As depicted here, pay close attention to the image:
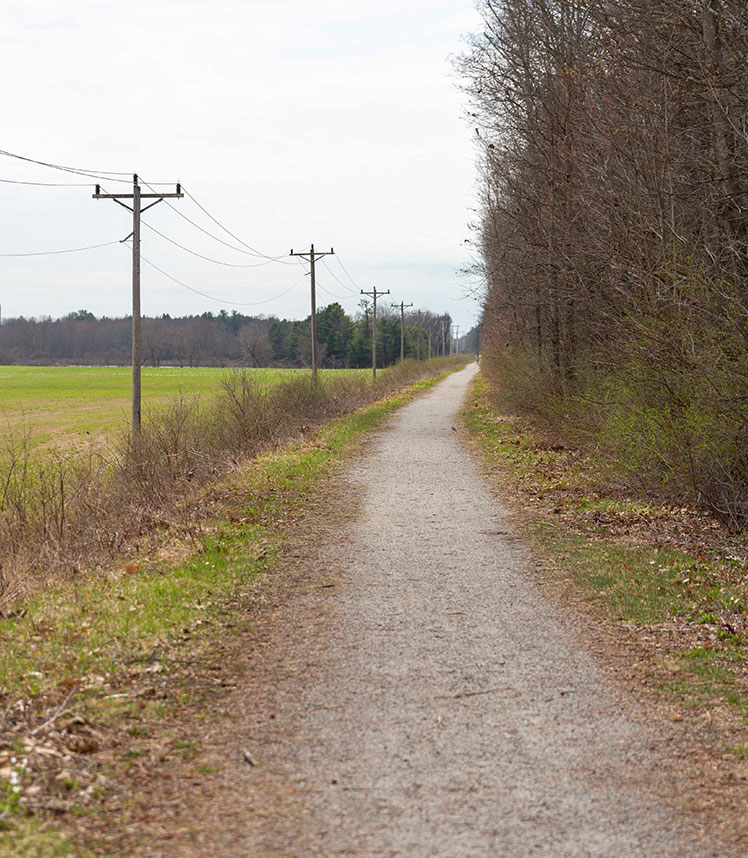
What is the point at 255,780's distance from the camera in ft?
14.2

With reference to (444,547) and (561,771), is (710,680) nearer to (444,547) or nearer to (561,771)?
(561,771)

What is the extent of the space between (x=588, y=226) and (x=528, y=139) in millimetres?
6125

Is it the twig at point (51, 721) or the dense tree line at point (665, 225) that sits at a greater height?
the dense tree line at point (665, 225)

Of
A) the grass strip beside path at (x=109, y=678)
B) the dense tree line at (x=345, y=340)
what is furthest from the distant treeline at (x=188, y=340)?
the grass strip beside path at (x=109, y=678)

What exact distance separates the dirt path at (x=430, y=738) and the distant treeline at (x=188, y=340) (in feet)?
396

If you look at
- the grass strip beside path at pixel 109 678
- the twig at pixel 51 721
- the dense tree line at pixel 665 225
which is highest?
the dense tree line at pixel 665 225

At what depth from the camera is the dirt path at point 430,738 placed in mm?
3811

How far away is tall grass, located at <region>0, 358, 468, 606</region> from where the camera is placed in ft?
33.1

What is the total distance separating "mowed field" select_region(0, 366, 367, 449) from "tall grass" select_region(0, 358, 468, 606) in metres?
1.17

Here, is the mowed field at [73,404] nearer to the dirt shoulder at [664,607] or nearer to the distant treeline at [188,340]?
the dirt shoulder at [664,607]

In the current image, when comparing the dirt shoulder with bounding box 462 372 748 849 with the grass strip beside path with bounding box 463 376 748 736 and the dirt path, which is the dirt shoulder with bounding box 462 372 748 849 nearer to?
the grass strip beside path with bounding box 463 376 748 736

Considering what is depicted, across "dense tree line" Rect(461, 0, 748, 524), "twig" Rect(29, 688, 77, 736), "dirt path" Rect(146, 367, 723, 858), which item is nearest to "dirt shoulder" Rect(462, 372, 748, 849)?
"dirt path" Rect(146, 367, 723, 858)

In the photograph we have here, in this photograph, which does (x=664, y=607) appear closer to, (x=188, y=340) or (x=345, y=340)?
(x=345, y=340)

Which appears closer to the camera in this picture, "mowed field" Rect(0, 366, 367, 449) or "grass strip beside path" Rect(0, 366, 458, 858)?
A: "grass strip beside path" Rect(0, 366, 458, 858)
